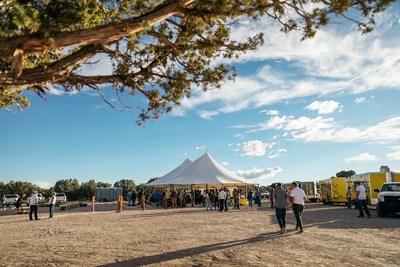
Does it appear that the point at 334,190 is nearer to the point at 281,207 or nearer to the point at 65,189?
the point at 281,207

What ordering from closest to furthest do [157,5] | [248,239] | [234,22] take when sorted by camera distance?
[157,5]
[234,22]
[248,239]

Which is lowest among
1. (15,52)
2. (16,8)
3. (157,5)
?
(15,52)

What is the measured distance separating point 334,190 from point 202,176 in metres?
12.6

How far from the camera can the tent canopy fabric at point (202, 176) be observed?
29031 mm

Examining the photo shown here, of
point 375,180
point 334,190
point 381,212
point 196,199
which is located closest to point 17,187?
point 196,199

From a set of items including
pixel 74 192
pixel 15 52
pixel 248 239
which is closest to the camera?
pixel 15 52

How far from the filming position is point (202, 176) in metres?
29.8

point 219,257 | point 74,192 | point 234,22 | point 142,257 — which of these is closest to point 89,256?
point 142,257

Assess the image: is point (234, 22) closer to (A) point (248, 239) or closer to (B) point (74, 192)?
(A) point (248, 239)

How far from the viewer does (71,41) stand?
5078 mm

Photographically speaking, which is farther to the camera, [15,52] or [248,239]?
[248,239]

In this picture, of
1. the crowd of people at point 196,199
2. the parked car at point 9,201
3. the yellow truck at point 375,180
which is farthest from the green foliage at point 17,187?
the yellow truck at point 375,180

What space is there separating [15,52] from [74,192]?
94.6m

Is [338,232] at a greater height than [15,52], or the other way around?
[15,52]
